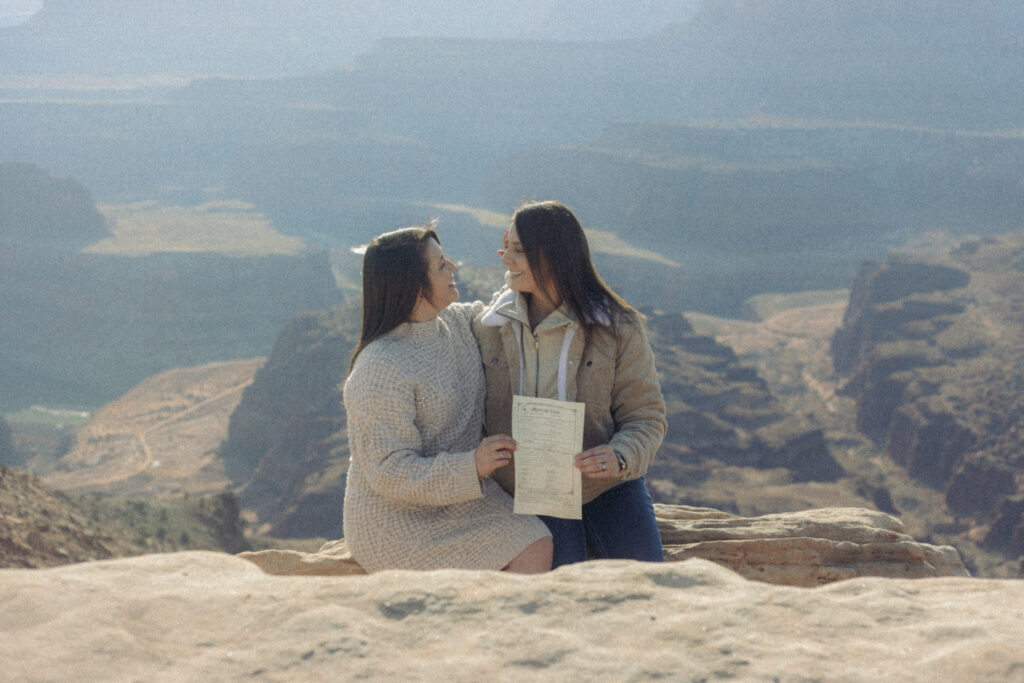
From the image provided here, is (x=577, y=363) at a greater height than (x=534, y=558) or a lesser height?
greater

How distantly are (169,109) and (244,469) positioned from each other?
105368 mm

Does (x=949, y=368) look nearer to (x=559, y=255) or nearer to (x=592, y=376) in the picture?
(x=592, y=376)

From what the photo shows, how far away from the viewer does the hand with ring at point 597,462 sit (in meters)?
3.44

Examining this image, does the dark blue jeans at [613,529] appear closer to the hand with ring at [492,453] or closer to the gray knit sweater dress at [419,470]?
the gray knit sweater dress at [419,470]

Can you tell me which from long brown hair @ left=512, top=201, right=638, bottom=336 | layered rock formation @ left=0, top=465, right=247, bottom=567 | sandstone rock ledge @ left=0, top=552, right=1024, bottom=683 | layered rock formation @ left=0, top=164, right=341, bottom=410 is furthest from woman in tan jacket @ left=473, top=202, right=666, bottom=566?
layered rock formation @ left=0, top=164, right=341, bottom=410

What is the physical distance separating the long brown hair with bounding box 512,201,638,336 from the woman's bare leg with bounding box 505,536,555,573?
3.03ft

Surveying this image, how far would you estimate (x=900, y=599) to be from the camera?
2361 millimetres

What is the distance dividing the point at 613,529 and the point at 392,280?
1.45 meters

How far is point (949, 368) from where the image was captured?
40.8 m

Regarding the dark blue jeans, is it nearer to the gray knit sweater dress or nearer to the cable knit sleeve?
the gray knit sweater dress

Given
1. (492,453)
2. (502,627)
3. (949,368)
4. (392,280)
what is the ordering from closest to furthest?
(502,627)
(492,453)
(392,280)
(949,368)

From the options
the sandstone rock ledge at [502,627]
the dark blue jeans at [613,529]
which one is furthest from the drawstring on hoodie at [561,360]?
the sandstone rock ledge at [502,627]

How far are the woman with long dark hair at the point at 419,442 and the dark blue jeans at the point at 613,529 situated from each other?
5.4 inches

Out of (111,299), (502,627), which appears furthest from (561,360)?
(111,299)
